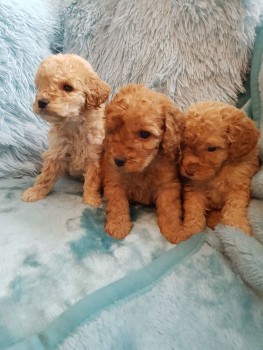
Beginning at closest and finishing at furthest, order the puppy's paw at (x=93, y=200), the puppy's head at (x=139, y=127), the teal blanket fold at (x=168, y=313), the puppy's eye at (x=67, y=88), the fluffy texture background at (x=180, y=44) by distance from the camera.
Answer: the teal blanket fold at (x=168, y=313), the puppy's head at (x=139, y=127), the puppy's eye at (x=67, y=88), the puppy's paw at (x=93, y=200), the fluffy texture background at (x=180, y=44)

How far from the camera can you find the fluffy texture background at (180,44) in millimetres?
1421

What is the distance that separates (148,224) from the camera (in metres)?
1.21

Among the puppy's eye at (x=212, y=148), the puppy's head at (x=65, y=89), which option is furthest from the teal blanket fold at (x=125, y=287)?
the puppy's head at (x=65, y=89)

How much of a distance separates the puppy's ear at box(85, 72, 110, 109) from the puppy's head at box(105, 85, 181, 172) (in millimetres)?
95

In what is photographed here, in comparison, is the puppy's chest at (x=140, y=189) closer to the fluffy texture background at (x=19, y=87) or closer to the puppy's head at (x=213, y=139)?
the puppy's head at (x=213, y=139)

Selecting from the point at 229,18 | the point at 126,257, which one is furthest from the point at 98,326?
the point at 229,18

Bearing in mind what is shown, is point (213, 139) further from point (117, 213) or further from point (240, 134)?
point (117, 213)

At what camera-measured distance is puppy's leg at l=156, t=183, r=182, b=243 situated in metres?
1.15

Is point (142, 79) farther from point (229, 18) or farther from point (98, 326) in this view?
point (98, 326)

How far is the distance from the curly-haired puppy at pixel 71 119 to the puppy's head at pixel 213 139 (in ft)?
1.00

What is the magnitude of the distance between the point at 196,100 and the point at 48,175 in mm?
620

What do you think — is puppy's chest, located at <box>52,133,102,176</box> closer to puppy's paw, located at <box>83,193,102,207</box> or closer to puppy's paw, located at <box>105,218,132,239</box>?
puppy's paw, located at <box>83,193,102,207</box>

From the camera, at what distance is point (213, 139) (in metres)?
1.14

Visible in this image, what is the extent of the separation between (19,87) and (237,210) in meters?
0.93
